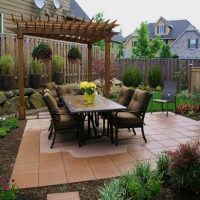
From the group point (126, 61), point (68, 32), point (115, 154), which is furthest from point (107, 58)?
point (126, 61)

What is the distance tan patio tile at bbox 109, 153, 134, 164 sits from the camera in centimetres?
454

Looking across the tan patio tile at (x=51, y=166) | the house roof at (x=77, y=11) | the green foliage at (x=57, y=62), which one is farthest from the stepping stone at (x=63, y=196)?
the house roof at (x=77, y=11)

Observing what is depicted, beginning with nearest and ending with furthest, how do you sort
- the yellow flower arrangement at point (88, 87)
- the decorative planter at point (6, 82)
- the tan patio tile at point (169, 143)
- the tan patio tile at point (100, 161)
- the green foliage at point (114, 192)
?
the green foliage at point (114, 192) < the tan patio tile at point (100, 161) < the tan patio tile at point (169, 143) < the yellow flower arrangement at point (88, 87) < the decorative planter at point (6, 82)

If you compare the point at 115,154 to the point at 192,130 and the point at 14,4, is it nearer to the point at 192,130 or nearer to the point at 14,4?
the point at 192,130

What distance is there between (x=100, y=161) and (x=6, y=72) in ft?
15.4

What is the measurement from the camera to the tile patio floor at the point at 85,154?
3.96 meters

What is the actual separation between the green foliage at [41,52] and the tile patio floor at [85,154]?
264cm

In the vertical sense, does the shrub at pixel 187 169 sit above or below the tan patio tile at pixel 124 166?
above

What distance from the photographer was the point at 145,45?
26.6 metres

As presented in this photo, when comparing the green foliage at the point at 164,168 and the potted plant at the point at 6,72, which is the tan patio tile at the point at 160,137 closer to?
the green foliage at the point at 164,168

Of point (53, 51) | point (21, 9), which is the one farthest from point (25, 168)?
point (21, 9)

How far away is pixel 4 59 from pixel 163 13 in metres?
30.3

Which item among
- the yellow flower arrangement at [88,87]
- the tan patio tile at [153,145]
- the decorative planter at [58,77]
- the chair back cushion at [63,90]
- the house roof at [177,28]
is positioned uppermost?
the house roof at [177,28]

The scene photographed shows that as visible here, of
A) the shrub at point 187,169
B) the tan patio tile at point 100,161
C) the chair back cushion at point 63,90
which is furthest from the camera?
the chair back cushion at point 63,90
